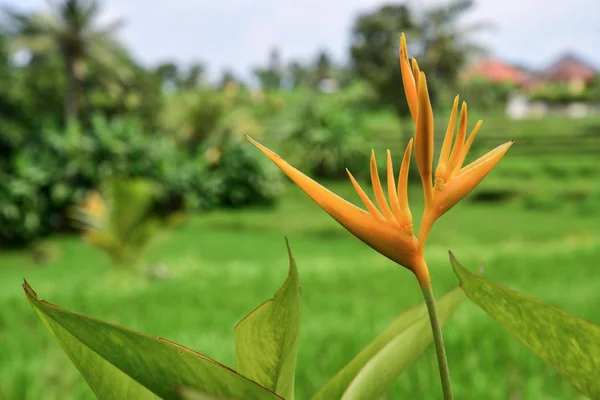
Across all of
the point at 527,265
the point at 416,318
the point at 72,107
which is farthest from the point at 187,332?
the point at 72,107

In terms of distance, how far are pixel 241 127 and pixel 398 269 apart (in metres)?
8.71

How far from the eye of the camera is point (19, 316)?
2.73m

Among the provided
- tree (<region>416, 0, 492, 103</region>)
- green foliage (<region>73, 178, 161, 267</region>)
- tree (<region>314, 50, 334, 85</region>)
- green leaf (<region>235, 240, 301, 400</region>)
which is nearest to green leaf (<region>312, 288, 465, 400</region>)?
green leaf (<region>235, 240, 301, 400</region>)

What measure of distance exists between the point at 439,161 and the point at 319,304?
113 inches

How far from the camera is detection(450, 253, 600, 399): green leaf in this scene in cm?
21

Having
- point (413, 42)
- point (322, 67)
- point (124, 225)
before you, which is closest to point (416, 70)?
point (124, 225)

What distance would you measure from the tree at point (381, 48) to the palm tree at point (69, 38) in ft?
19.6

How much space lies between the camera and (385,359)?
23 centimetres

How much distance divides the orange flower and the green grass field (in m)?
0.04

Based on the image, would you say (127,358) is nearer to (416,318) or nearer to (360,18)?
(416,318)

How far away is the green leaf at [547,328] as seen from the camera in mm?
208

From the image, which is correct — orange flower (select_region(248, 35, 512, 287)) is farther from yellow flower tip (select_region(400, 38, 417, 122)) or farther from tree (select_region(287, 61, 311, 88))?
tree (select_region(287, 61, 311, 88))

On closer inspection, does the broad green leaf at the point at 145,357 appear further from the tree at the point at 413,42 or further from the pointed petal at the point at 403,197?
the tree at the point at 413,42

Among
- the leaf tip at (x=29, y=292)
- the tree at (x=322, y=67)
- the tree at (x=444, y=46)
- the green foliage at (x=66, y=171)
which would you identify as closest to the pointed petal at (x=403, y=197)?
the leaf tip at (x=29, y=292)
